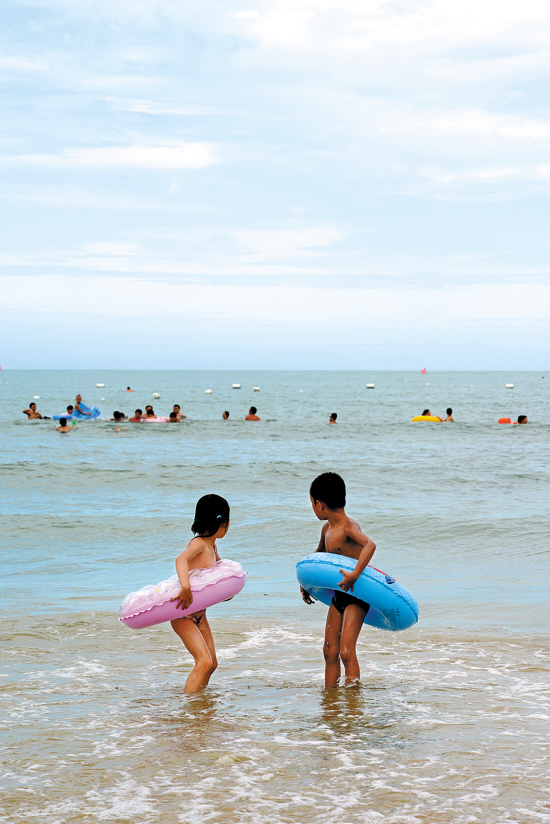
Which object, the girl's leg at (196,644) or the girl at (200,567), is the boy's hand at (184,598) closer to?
the girl at (200,567)

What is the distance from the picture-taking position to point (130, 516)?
1320 centimetres

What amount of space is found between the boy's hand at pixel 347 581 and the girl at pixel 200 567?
2.37ft

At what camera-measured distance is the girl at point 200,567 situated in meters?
4.52

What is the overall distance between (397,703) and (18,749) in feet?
6.93

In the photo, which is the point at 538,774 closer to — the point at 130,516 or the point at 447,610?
the point at 447,610

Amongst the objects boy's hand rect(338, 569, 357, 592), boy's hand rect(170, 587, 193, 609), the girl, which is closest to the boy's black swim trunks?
boy's hand rect(338, 569, 357, 592)

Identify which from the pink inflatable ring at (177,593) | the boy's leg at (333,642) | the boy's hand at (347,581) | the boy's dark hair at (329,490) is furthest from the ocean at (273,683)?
the boy's dark hair at (329,490)

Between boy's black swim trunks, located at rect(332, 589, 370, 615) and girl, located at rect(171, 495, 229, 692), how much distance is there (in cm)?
76

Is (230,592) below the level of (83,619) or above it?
above

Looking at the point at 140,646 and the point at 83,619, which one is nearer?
the point at 140,646

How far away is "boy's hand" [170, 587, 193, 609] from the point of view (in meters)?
4.48

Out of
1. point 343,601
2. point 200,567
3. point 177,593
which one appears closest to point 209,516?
point 200,567


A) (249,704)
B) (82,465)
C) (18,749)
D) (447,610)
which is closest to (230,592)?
(249,704)

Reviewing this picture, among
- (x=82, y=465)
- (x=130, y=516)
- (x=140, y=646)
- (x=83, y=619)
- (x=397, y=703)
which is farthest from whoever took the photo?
(x=82, y=465)
